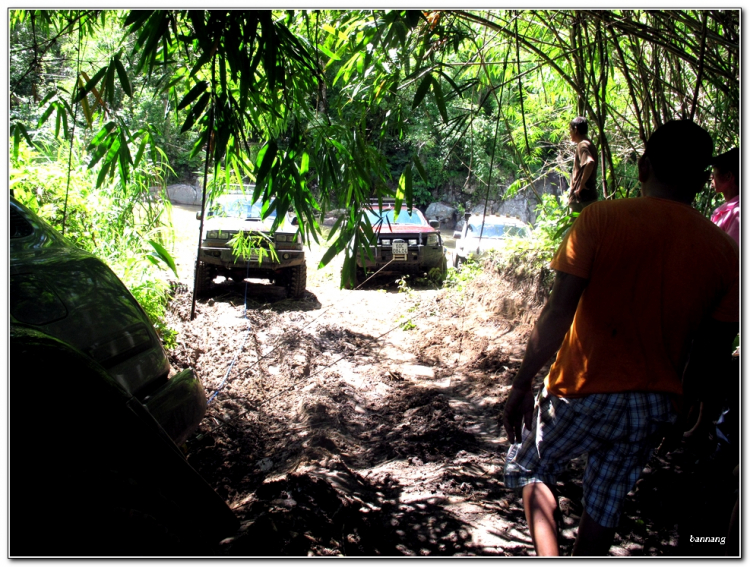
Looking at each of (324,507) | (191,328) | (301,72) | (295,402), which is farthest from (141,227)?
(324,507)

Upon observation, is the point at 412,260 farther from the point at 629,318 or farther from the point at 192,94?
the point at 629,318

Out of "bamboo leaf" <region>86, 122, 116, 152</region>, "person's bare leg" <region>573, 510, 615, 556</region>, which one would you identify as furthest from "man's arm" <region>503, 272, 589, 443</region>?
"bamboo leaf" <region>86, 122, 116, 152</region>

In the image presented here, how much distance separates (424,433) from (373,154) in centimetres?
189

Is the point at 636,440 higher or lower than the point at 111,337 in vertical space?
lower

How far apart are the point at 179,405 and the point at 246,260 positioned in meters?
6.29

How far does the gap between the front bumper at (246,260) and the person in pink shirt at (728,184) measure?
6686 millimetres

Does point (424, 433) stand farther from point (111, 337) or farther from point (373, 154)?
point (111, 337)

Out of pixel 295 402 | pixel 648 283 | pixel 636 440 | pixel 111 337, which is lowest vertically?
pixel 295 402

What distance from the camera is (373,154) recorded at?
322 centimetres

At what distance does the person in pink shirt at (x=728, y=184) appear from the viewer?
2918 mm

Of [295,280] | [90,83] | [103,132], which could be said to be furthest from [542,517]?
[295,280]

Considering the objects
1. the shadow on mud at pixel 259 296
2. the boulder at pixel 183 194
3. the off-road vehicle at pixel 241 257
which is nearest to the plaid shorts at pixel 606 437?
the shadow on mud at pixel 259 296

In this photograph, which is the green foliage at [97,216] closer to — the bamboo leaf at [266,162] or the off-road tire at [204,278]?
the bamboo leaf at [266,162]

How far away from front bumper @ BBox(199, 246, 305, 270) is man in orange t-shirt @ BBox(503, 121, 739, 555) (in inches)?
286
